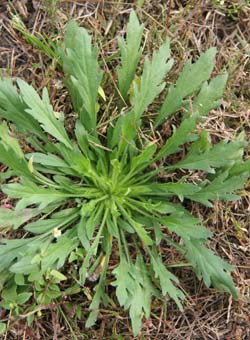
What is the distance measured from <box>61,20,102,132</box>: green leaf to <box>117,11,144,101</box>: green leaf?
0.11 m

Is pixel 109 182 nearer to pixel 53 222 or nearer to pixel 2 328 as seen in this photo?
pixel 53 222

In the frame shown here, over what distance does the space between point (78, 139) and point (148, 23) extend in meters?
0.64

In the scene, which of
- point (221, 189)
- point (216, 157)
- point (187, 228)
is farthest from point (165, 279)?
point (216, 157)

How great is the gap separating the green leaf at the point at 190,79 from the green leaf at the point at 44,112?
444mm

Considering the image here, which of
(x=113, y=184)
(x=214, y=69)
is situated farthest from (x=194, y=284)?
(x=214, y=69)

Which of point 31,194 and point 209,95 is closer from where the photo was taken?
point 31,194

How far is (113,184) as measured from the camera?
7.51 feet

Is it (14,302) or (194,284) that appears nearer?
(14,302)

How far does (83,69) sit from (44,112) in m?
0.23

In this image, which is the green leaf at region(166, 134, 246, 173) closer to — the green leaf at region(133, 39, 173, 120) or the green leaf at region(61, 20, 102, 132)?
the green leaf at region(133, 39, 173, 120)

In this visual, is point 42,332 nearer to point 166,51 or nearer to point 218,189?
point 218,189

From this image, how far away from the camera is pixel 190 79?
2289mm

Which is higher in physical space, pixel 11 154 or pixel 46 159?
pixel 11 154

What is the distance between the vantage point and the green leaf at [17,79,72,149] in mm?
2203
